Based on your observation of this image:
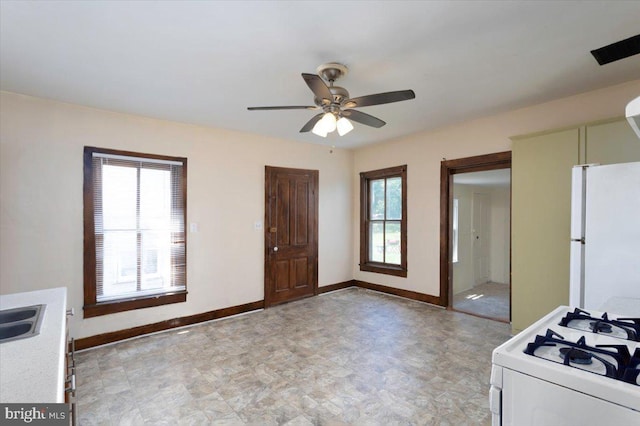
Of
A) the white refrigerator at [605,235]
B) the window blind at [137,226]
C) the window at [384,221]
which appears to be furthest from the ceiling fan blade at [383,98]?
the window at [384,221]

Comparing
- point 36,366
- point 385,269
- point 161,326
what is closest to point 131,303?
point 161,326

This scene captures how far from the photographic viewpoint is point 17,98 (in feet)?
10.1

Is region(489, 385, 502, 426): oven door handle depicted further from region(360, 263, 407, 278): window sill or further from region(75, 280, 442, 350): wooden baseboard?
region(360, 263, 407, 278): window sill

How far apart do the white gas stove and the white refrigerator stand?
110cm

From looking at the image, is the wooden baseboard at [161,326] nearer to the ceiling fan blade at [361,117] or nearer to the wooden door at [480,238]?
the ceiling fan blade at [361,117]

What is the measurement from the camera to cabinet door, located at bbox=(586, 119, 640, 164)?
2814 millimetres

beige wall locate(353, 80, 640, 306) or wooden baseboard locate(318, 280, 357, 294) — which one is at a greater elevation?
beige wall locate(353, 80, 640, 306)

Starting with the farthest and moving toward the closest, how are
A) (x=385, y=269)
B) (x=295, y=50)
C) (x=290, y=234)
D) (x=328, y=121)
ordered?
(x=385, y=269), (x=290, y=234), (x=328, y=121), (x=295, y=50)

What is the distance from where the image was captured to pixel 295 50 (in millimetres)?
2316

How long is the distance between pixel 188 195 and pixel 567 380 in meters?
4.06

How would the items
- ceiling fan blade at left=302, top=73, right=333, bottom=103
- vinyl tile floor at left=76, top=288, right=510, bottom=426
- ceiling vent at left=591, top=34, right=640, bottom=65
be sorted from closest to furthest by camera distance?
ceiling vent at left=591, top=34, right=640, bottom=65 < ceiling fan blade at left=302, top=73, right=333, bottom=103 < vinyl tile floor at left=76, top=288, right=510, bottom=426

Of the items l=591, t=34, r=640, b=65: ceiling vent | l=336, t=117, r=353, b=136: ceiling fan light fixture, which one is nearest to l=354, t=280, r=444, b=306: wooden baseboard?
l=336, t=117, r=353, b=136: ceiling fan light fixture

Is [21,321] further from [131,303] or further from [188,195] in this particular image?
[188,195]

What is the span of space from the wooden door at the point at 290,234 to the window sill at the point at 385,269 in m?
1.02
